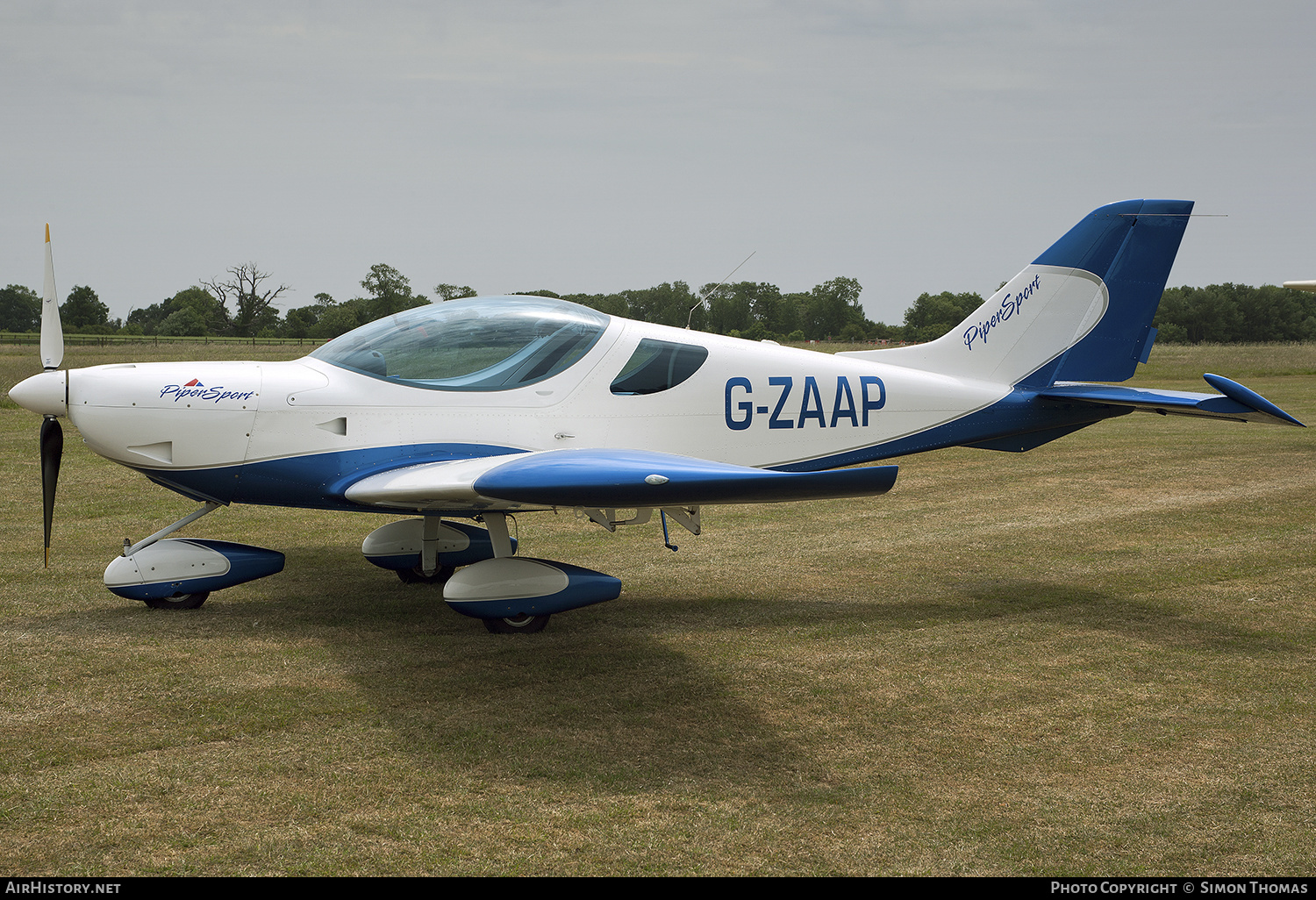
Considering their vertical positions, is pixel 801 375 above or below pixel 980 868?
above

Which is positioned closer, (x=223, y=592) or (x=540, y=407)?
(x=540, y=407)

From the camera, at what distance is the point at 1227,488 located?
11.8 meters

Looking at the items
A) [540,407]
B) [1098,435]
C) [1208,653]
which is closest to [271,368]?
[540,407]

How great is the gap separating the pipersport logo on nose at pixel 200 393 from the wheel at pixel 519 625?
7.15ft

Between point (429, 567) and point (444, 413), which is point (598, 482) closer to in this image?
point (444, 413)

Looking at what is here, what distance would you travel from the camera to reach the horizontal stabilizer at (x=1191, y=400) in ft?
20.1

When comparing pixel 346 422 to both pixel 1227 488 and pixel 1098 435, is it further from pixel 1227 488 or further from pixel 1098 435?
pixel 1098 435

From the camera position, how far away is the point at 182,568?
6348 mm

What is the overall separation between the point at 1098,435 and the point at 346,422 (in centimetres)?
1508

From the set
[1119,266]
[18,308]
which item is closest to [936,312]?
[1119,266]

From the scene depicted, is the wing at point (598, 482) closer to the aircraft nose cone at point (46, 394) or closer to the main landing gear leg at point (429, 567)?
the main landing gear leg at point (429, 567)

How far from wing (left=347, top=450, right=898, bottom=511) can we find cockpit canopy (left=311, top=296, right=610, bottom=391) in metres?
0.65

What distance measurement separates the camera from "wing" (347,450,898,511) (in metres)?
4.27

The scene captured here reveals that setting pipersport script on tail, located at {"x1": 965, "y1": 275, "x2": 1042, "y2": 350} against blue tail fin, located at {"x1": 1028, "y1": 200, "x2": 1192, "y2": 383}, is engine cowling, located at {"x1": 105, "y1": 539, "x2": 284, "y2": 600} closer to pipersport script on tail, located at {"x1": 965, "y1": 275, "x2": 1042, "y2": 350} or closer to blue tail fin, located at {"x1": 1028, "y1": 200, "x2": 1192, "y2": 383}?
pipersport script on tail, located at {"x1": 965, "y1": 275, "x2": 1042, "y2": 350}
